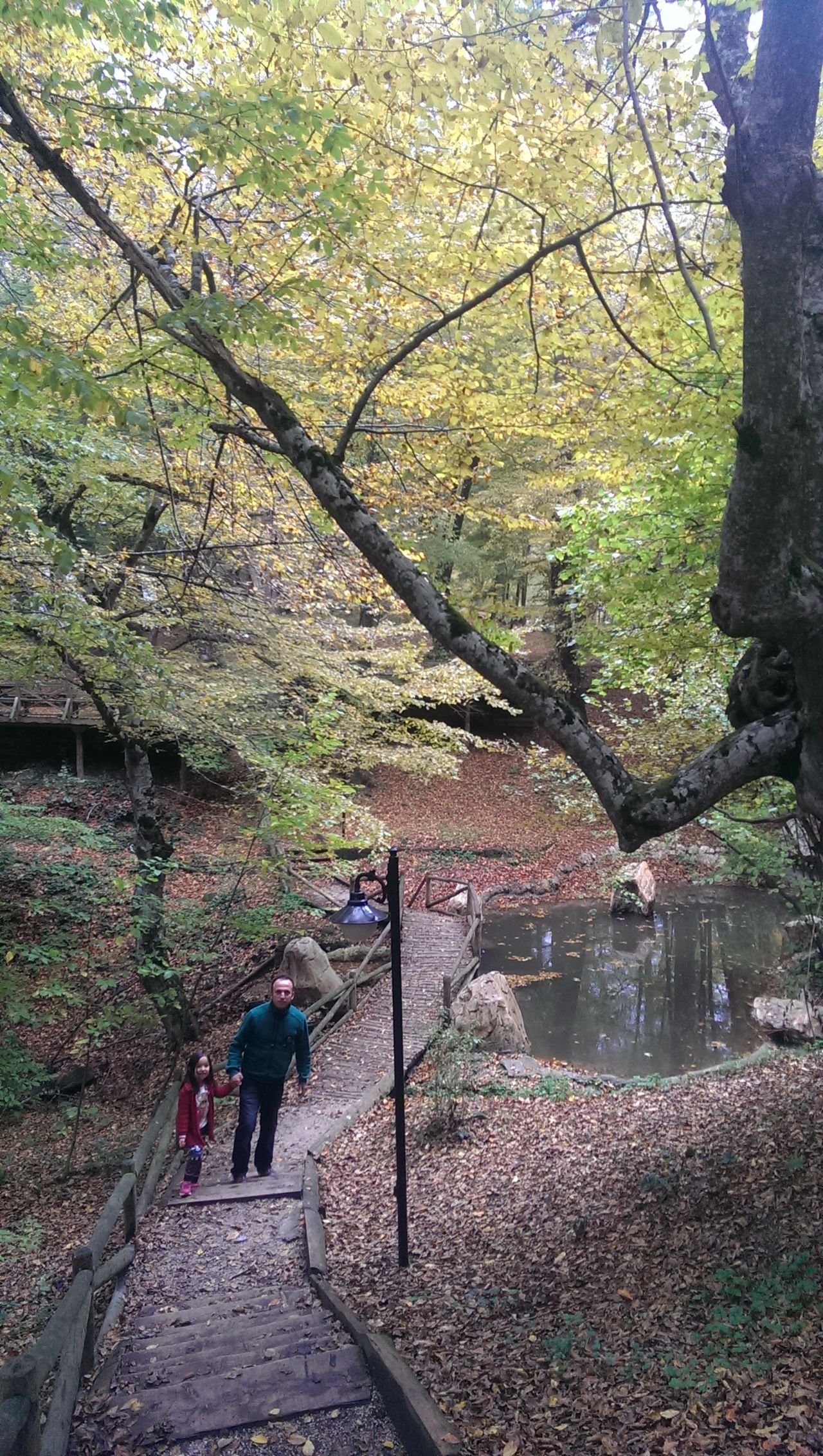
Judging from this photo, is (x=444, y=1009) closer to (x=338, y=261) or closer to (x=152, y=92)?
(x=338, y=261)

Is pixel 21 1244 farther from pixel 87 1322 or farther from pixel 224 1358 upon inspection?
pixel 224 1358

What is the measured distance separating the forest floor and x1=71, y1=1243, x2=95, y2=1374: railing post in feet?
4.47

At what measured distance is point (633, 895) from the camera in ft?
63.0

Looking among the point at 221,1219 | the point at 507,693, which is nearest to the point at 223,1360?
the point at 221,1219

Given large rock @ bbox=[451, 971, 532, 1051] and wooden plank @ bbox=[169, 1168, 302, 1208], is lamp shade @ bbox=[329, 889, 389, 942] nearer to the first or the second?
wooden plank @ bbox=[169, 1168, 302, 1208]

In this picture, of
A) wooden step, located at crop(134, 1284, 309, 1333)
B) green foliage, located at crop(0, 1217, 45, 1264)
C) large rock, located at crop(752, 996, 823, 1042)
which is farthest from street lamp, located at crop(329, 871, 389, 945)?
large rock, located at crop(752, 996, 823, 1042)

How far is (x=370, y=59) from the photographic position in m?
4.86

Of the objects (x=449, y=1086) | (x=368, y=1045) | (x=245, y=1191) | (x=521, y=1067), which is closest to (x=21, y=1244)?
(x=245, y=1191)

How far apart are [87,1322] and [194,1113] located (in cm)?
334

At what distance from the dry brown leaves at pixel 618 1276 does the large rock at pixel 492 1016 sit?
4270 millimetres

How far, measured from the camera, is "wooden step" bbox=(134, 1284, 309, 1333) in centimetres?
529

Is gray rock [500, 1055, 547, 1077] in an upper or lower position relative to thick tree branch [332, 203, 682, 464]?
lower

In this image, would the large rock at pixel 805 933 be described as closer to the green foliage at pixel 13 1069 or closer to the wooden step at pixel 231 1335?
the wooden step at pixel 231 1335

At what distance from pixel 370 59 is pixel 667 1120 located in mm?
8172
